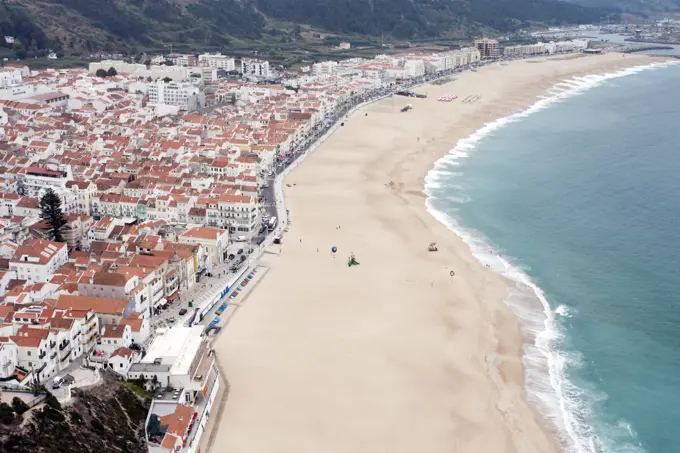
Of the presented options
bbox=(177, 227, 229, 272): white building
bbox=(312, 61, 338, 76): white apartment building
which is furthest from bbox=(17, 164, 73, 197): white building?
bbox=(312, 61, 338, 76): white apartment building

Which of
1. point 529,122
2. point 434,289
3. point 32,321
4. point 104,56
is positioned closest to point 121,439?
point 32,321

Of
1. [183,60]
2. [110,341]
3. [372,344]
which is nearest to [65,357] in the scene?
[110,341]

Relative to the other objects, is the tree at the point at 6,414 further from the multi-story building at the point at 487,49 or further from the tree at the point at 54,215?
the multi-story building at the point at 487,49

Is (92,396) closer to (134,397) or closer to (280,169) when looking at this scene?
(134,397)

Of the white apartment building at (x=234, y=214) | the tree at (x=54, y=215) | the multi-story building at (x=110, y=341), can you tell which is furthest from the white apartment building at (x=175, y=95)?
the multi-story building at (x=110, y=341)

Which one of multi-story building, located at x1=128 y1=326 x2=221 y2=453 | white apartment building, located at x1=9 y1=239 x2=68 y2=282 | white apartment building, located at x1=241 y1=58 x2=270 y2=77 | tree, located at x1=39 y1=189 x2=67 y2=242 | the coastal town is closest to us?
multi-story building, located at x1=128 y1=326 x2=221 y2=453

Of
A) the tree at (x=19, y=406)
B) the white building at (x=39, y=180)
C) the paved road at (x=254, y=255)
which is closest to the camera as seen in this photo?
the tree at (x=19, y=406)

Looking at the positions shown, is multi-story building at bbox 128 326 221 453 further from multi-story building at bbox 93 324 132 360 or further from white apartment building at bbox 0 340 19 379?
white apartment building at bbox 0 340 19 379
